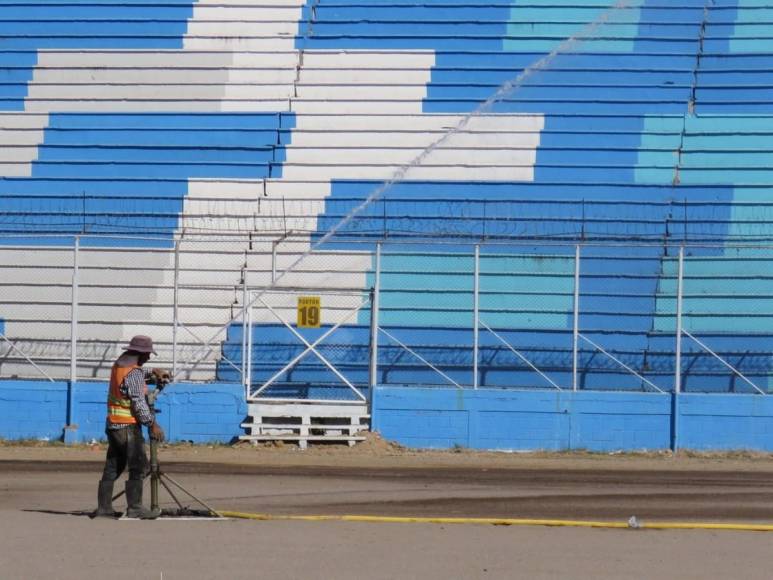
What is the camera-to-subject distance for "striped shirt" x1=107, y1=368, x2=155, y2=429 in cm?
1083

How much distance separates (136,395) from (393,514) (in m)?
2.32

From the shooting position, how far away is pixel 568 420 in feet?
63.2

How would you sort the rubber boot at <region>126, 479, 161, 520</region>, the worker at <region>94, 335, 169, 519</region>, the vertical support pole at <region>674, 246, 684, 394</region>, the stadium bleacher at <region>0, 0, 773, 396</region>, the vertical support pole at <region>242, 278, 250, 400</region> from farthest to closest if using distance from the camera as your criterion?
the stadium bleacher at <region>0, 0, 773, 396</region>
the vertical support pole at <region>242, 278, 250, 400</region>
the vertical support pole at <region>674, 246, 684, 394</region>
the worker at <region>94, 335, 169, 519</region>
the rubber boot at <region>126, 479, 161, 520</region>

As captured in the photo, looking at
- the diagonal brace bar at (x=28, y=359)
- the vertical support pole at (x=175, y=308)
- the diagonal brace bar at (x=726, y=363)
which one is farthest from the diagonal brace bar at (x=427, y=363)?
the diagonal brace bar at (x=28, y=359)

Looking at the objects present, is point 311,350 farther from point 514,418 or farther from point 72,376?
point 72,376

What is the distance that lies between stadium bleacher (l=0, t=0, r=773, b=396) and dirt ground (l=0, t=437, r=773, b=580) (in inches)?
111

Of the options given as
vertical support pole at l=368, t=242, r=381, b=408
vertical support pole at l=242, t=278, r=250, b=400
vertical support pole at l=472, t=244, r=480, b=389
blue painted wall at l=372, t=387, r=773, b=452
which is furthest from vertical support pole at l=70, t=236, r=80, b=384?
vertical support pole at l=472, t=244, r=480, b=389

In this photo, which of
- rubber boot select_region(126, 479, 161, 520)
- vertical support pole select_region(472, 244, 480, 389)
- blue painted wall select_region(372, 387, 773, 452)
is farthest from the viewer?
blue painted wall select_region(372, 387, 773, 452)

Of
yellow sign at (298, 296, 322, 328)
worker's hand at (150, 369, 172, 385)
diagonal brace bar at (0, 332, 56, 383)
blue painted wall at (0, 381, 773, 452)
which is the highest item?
yellow sign at (298, 296, 322, 328)

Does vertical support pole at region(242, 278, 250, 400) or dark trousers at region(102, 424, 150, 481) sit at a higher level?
vertical support pole at region(242, 278, 250, 400)

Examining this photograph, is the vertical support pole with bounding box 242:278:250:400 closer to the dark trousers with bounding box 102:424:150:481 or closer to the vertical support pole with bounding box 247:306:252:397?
the vertical support pole with bounding box 247:306:252:397

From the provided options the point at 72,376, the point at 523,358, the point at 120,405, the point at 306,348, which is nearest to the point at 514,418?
the point at 523,358

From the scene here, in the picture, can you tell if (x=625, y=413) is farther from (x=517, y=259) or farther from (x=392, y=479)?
(x=392, y=479)

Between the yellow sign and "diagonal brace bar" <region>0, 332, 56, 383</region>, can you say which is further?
"diagonal brace bar" <region>0, 332, 56, 383</region>
